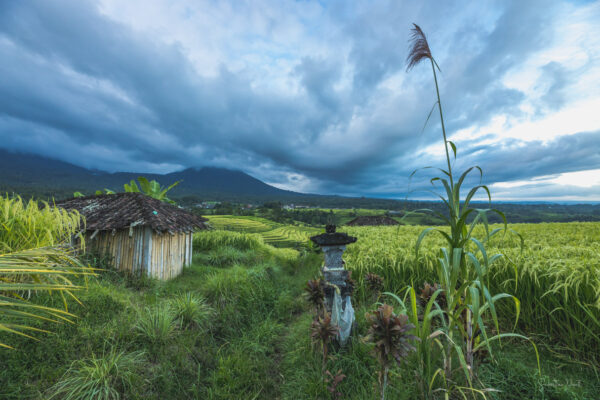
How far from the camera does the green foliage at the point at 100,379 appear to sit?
2.73 metres

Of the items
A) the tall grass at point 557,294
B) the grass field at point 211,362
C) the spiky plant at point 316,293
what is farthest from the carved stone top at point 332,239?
the grass field at point 211,362

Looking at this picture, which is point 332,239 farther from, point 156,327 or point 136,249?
point 136,249

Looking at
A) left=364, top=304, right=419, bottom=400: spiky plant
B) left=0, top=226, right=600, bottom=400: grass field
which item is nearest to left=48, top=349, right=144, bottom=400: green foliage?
left=0, top=226, right=600, bottom=400: grass field

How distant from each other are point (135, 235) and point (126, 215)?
0.74 meters

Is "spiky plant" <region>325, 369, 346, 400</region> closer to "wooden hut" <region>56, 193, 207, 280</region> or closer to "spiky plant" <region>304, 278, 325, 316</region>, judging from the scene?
"spiky plant" <region>304, 278, 325, 316</region>

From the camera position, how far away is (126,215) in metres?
7.29

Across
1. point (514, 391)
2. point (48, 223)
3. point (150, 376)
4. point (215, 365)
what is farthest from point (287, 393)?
point (48, 223)

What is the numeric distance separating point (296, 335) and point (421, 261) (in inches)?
116

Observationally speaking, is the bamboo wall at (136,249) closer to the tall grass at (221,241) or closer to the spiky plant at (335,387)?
the tall grass at (221,241)

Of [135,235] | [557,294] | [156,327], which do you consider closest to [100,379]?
[156,327]

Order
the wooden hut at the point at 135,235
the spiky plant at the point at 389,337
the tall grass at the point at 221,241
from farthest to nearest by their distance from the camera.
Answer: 1. the tall grass at the point at 221,241
2. the wooden hut at the point at 135,235
3. the spiky plant at the point at 389,337

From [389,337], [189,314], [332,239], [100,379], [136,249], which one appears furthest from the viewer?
[136,249]

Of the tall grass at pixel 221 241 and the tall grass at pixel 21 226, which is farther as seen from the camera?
the tall grass at pixel 221 241

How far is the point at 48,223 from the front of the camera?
12.4 feet
